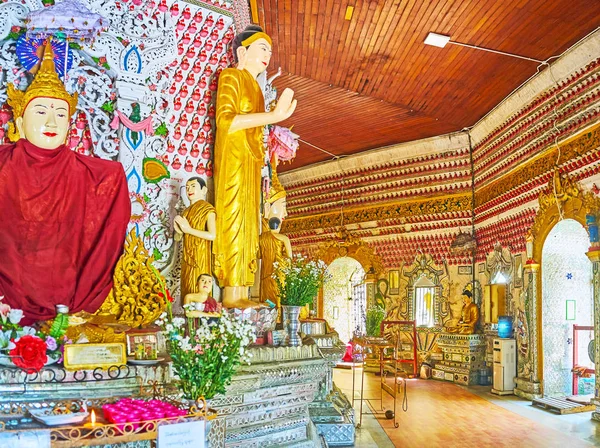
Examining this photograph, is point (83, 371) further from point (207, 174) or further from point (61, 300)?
point (207, 174)

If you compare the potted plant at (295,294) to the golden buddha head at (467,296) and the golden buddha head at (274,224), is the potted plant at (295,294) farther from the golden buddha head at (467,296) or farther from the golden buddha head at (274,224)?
the golden buddha head at (467,296)

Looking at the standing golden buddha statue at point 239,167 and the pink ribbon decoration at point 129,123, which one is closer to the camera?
the pink ribbon decoration at point 129,123

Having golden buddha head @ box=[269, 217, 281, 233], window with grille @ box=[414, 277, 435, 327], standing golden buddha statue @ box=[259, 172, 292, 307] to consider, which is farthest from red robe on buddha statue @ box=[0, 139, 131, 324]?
window with grille @ box=[414, 277, 435, 327]

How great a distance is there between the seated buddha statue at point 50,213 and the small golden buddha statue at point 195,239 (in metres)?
0.67

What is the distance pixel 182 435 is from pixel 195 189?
8.40 feet

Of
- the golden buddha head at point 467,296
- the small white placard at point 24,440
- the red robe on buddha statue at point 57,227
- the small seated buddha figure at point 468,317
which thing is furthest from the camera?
the golden buddha head at point 467,296

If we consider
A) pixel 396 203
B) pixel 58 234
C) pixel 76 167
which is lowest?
pixel 58 234

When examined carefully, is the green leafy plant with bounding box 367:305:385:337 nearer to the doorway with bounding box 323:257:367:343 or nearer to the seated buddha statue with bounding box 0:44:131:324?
the seated buddha statue with bounding box 0:44:131:324

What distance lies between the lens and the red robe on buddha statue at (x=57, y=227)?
14.0ft

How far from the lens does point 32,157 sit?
4348 millimetres

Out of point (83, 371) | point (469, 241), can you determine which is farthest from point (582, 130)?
point (83, 371)

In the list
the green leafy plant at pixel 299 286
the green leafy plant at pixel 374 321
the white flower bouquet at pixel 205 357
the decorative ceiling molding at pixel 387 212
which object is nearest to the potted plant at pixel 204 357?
the white flower bouquet at pixel 205 357

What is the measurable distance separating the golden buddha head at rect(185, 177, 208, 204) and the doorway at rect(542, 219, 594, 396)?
5.96m

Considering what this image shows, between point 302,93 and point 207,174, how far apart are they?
5.13 meters
